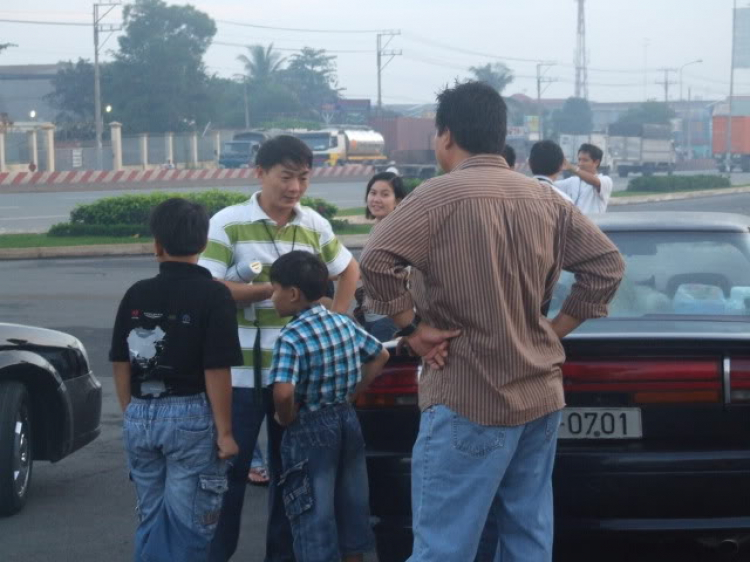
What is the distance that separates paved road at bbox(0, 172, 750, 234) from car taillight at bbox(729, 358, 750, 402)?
2112 centimetres

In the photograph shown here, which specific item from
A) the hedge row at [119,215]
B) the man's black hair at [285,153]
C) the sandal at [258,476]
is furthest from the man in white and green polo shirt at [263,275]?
the hedge row at [119,215]

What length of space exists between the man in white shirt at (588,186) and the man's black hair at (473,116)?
20.7 feet

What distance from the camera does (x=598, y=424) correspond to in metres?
4.20

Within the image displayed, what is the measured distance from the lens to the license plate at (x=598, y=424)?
13.7ft

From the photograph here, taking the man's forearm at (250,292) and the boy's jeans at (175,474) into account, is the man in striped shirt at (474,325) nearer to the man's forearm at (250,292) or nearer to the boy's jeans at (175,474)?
the boy's jeans at (175,474)

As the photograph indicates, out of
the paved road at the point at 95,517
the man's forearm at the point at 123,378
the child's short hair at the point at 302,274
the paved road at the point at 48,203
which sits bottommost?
the paved road at the point at 95,517

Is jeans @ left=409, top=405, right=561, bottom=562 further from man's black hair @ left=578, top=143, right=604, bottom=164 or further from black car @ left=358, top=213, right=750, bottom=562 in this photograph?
man's black hair @ left=578, top=143, right=604, bottom=164

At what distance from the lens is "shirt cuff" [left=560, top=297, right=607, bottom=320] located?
11.8 ft

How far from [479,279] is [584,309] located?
0.50 m

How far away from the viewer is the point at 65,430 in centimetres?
617

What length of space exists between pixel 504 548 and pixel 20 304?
1106cm

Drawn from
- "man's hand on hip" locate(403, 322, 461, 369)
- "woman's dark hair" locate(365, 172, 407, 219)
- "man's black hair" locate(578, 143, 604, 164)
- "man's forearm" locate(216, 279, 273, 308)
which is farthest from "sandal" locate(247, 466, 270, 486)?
"man's black hair" locate(578, 143, 604, 164)

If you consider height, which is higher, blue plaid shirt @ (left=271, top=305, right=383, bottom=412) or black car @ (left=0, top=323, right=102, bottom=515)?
blue plaid shirt @ (left=271, top=305, right=383, bottom=412)

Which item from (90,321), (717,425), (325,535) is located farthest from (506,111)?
(90,321)
